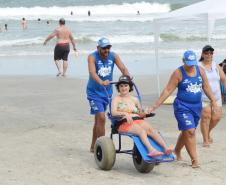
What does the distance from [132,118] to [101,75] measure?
956 mm

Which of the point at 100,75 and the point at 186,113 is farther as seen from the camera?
the point at 100,75

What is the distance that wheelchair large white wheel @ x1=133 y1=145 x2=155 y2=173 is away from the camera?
6.59 metres

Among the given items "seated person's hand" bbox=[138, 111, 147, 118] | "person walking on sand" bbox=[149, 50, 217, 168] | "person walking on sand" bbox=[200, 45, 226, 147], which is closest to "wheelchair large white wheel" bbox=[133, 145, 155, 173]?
"seated person's hand" bbox=[138, 111, 147, 118]

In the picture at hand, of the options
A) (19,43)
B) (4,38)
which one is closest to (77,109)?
(19,43)

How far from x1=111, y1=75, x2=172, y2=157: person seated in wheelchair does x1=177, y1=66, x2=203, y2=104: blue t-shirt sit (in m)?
0.52

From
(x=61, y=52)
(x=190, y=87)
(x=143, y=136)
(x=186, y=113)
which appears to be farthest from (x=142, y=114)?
(x=61, y=52)

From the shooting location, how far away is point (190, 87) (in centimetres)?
677

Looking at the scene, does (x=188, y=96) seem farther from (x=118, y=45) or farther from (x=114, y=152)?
(x=118, y=45)

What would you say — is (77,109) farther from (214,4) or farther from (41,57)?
(41,57)

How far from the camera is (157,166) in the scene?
705 cm

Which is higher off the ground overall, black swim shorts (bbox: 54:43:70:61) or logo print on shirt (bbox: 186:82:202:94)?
logo print on shirt (bbox: 186:82:202:94)

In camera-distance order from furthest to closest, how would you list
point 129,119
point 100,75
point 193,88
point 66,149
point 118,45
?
point 118,45, point 66,149, point 100,75, point 193,88, point 129,119

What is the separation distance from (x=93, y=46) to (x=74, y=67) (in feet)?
30.3

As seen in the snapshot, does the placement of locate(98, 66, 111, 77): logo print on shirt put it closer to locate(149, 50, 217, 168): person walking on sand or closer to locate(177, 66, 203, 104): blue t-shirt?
locate(149, 50, 217, 168): person walking on sand
